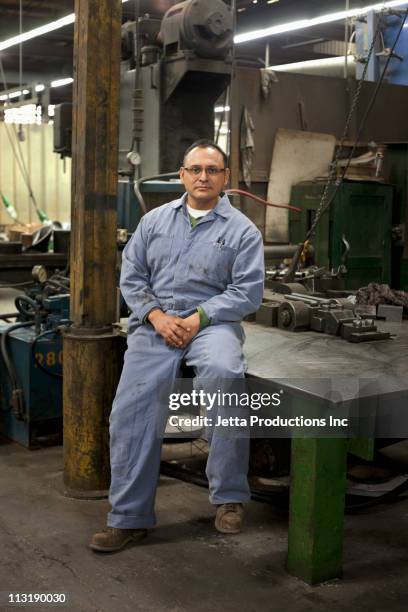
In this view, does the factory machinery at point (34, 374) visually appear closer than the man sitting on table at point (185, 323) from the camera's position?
No

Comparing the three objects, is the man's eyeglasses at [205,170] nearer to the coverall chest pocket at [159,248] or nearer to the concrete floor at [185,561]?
the coverall chest pocket at [159,248]

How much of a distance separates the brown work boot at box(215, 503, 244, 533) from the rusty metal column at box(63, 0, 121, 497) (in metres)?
0.64

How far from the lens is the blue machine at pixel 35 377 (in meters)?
3.68

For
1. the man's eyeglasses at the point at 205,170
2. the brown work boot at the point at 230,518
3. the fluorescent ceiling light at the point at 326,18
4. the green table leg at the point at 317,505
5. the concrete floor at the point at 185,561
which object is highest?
the fluorescent ceiling light at the point at 326,18

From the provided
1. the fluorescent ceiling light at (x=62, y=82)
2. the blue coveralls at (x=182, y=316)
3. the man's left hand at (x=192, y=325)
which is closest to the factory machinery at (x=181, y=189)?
the blue coveralls at (x=182, y=316)

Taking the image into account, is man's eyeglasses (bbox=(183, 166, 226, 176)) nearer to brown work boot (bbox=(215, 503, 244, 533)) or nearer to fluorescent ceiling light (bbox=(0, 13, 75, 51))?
brown work boot (bbox=(215, 503, 244, 533))

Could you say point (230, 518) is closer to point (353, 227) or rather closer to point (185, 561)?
point (185, 561)

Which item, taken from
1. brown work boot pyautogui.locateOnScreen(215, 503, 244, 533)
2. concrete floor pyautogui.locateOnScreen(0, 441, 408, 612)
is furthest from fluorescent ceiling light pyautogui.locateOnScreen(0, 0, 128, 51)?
brown work boot pyautogui.locateOnScreen(215, 503, 244, 533)

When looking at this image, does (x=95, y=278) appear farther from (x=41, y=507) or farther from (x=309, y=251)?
(x=309, y=251)

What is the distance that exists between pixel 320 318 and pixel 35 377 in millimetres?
1399

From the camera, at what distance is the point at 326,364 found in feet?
8.64

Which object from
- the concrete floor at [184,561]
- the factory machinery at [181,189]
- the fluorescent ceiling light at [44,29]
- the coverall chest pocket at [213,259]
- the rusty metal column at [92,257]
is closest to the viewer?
the concrete floor at [184,561]

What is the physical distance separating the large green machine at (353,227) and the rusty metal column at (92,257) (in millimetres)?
3056

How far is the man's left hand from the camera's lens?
2.68 meters
